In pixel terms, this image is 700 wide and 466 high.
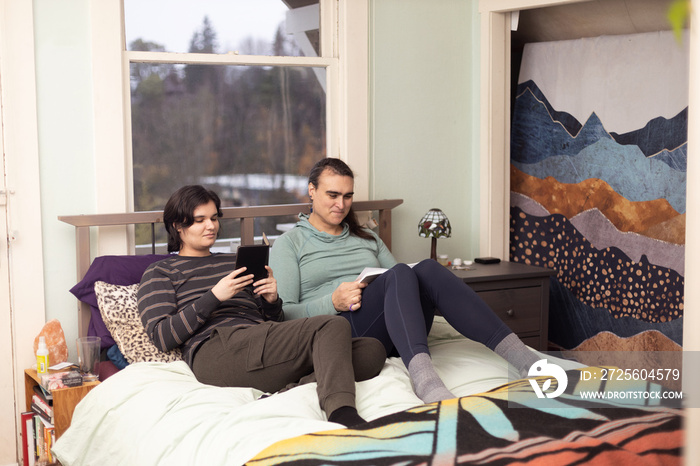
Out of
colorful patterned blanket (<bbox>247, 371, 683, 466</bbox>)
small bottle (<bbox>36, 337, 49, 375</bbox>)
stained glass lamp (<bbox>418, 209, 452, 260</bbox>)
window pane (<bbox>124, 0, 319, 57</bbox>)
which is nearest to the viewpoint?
colorful patterned blanket (<bbox>247, 371, 683, 466</bbox>)

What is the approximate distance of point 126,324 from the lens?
90.7 inches

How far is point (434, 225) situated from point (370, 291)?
3.04 ft

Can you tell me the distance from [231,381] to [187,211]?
0.64 meters

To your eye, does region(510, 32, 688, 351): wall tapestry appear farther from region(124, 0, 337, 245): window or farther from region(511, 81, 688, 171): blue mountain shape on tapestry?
region(124, 0, 337, 245): window

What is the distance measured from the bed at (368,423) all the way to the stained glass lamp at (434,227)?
790 millimetres

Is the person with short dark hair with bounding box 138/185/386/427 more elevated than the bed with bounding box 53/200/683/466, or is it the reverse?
the person with short dark hair with bounding box 138/185/386/427

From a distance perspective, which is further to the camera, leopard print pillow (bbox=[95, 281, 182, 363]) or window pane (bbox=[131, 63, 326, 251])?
window pane (bbox=[131, 63, 326, 251])

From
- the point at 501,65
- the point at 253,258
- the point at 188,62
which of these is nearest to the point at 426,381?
the point at 253,258

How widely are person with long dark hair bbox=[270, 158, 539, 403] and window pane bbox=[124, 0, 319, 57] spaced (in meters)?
0.72

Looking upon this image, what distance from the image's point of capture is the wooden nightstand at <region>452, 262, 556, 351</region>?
296cm

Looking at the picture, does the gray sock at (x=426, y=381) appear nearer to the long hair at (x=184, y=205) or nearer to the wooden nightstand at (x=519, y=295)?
the long hair at (x=184, y=205)

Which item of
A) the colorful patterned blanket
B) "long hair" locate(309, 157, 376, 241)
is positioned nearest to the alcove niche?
"long hair" locate(309, 157, 376, 241)

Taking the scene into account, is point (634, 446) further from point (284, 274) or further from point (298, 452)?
point (284, 274)

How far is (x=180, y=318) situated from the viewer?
2.11 m
